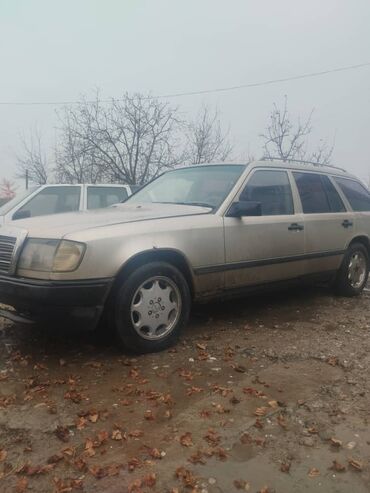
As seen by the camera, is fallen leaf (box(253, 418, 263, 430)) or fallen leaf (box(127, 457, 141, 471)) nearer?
fallen leaf (box(127, 457, 141, 471))

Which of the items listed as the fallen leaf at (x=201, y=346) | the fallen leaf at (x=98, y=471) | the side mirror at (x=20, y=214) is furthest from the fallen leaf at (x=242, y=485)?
the side mirror at (x=20, y=214)

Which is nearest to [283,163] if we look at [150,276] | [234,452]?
[150,276]

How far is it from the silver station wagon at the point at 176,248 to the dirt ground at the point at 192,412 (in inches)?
16.1

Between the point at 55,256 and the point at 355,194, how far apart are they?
451 cm

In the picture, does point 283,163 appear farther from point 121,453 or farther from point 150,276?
point 121,453

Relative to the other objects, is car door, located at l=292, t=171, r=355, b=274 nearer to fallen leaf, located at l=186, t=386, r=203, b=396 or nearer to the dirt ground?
the dirt ground

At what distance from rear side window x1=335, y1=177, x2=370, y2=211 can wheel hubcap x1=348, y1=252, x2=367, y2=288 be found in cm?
64

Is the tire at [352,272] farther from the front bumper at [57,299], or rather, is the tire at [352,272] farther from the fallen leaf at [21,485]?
the fallen leaf at [21,485]

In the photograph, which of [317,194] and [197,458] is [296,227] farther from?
[197,458]

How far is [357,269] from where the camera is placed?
6.53m

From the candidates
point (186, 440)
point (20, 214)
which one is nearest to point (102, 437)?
point (186, 440)

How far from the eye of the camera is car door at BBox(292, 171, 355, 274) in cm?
570

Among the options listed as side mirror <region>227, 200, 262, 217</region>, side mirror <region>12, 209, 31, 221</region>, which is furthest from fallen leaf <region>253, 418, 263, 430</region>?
side mirror <region>12, 209, 31, 221</region>

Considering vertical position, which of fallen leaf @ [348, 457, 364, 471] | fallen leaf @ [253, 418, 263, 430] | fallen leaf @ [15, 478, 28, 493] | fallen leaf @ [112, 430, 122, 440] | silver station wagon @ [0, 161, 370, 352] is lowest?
fallen leaf @ [348, 457, 364, 471]
